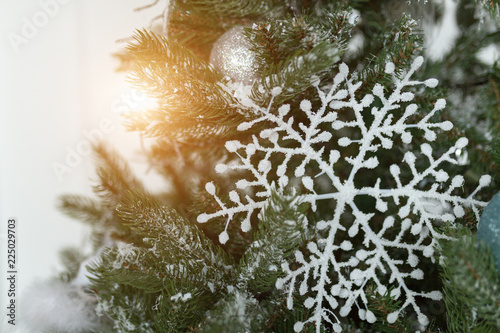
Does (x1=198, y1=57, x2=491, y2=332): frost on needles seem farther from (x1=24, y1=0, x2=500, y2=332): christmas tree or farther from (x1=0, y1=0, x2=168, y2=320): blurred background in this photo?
(x1=0, y1=0, x2=168, y2=320): blurred background

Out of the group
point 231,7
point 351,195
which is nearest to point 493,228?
point 351,195

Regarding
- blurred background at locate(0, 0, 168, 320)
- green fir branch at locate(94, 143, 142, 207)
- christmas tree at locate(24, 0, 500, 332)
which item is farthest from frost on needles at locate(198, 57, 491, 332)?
blurred background at locate(0, 0, 168, 320)

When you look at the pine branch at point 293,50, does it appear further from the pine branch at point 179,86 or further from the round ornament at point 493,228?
the round ornament at point 493,228

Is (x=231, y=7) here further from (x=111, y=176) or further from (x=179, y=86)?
(x=111, y=176)

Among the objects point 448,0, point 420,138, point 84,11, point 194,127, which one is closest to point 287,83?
point 194,127

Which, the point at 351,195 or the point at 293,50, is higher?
the point at 293,50

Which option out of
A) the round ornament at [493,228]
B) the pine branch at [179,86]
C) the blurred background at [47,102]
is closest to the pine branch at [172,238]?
the pine branch at [179,86]

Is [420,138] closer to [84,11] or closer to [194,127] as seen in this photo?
[194,127]
